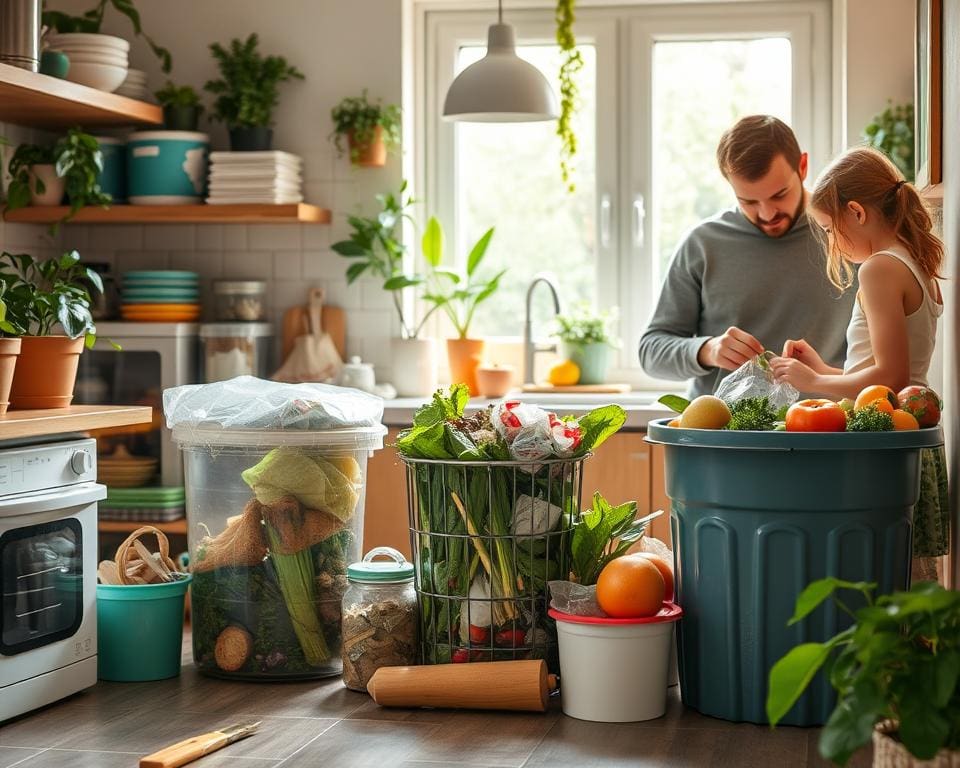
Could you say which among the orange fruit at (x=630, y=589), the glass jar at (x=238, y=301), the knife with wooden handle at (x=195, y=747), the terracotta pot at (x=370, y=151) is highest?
the terracotta pot at (x=370, y=151)

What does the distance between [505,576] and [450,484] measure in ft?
0.71

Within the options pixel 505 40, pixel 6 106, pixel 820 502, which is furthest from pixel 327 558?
pixel 6 106

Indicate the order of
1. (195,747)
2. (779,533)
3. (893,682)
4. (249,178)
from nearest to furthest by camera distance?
1. (893,682)
2. (195,747)
3. (779,533)
4. (249,178)

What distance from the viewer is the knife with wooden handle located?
211 cm

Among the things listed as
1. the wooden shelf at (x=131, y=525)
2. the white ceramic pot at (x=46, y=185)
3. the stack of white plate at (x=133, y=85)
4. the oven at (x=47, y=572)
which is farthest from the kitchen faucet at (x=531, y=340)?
the oven at (x=47, y=572)

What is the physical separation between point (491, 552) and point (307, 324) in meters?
2.00

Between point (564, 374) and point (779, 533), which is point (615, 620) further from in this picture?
point (564, 374)

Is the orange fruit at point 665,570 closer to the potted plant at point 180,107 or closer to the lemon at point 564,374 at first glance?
the lemon at point 564,374

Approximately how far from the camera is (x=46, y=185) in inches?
164

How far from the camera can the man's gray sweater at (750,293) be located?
10.3 feet

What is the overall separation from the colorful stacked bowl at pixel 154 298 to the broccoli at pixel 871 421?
2.56 meters

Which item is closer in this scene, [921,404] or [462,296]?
[921,404]

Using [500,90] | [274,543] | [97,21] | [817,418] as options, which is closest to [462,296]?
[500,90]

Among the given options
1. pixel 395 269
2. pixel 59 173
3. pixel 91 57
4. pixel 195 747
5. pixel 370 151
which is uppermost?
pixel 91 57
